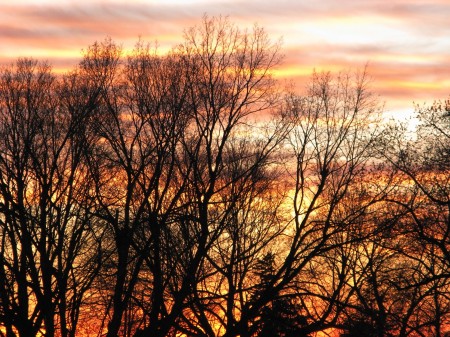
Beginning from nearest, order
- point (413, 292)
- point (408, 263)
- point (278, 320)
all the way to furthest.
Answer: point (278, 320)
point (413, 292)
point (408, 263)

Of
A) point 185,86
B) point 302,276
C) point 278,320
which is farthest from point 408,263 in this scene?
point 278,320

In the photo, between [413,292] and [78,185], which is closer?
[78,185]

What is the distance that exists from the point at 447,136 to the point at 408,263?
14693mm

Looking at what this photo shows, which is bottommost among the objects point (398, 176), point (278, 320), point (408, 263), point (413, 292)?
point (278, 320)

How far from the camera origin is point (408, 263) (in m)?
47.1

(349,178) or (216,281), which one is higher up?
(349,178)

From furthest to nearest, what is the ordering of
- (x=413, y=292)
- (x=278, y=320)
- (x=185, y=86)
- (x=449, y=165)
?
1. (x=413, y=292)
2. (x=449, y=165)
3. (x=185, y=86)
4. (x=278, y=320)

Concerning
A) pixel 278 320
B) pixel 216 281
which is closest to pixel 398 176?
pixel 216 281

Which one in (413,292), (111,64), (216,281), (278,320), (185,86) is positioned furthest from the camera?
(413,292)

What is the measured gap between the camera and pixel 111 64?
26688 millimetres

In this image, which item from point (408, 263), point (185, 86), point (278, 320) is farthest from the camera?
point (408, 263)

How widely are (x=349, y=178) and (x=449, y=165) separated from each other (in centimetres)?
553

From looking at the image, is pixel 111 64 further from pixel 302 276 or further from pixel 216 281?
pixel 302 276

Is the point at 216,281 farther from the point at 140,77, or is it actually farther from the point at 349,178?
the point at 140,77
